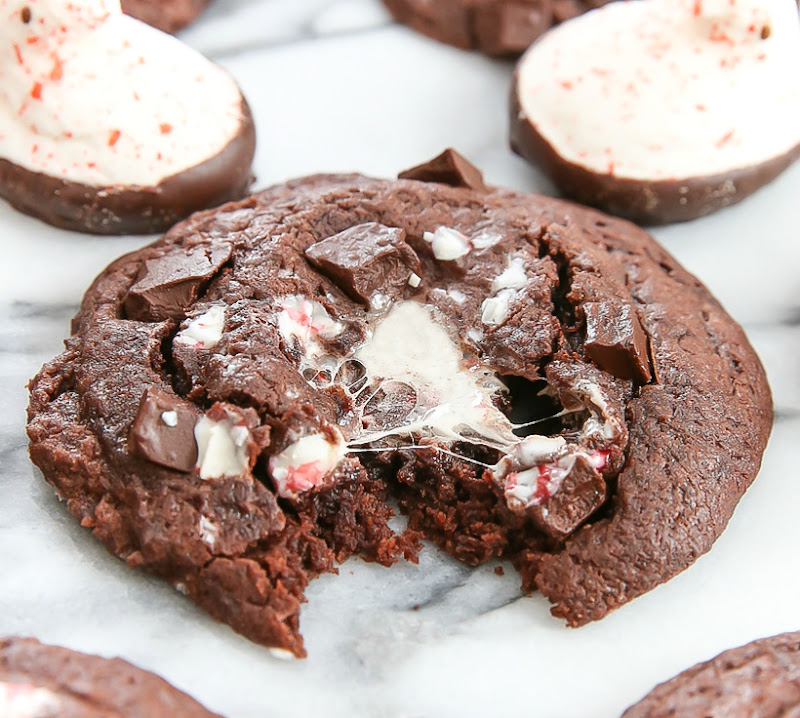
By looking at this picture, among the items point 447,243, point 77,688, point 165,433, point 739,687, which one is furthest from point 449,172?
point 77,688

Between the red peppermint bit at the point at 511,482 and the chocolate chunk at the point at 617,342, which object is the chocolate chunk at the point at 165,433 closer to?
the red peppermint bit at the point at 511,482

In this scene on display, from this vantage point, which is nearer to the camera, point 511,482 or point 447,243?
point 511,482

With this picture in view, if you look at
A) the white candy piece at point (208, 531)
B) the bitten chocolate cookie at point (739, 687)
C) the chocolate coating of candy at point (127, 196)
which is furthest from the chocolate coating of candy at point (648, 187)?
the white candy piece at point (208, 531)

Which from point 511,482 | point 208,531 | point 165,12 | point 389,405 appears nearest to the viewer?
point 208,531

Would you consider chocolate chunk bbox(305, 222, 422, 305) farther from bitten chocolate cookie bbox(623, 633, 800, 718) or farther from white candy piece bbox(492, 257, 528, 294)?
bitten chocolate cookie bbox(623, 633, 800, 718)

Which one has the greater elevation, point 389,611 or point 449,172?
point 449,172

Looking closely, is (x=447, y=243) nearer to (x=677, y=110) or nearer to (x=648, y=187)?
(x=648, y=187)
